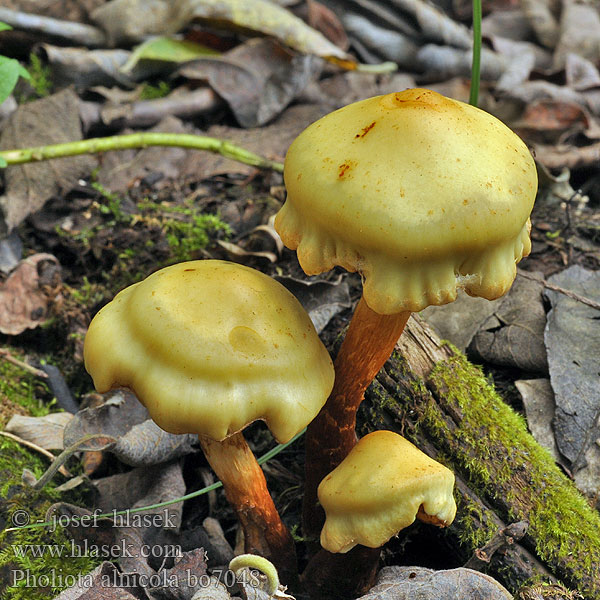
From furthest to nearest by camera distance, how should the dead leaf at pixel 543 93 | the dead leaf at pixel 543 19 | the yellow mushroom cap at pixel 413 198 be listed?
the dead leaf at pixel 543 19 < the dead leaf at pixel 543 93 < the yellow mushroom cap at pixel 413 198

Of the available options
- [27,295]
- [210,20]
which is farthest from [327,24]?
[27,295]

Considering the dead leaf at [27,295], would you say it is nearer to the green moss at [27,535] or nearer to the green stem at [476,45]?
the green moss at [27,535]

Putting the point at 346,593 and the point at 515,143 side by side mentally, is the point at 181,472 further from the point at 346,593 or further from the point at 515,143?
the point at 515,143

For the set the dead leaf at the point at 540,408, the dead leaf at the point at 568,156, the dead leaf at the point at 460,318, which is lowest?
the dead leaf at the point at 540,408

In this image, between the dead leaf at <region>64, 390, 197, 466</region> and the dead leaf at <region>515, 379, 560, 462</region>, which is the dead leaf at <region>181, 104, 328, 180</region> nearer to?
the dead leaf at <region>64, 390, 197, 466</region>

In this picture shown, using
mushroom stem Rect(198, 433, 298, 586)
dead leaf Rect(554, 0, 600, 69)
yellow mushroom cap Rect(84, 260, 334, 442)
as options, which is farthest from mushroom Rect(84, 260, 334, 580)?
dead leaf Rect(554, 0, 600, 69)

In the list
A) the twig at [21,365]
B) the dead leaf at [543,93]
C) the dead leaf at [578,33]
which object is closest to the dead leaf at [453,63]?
the dead leaf at [543,93]

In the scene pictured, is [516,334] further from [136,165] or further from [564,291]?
[136,165]
